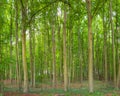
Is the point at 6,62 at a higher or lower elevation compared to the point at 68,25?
lower

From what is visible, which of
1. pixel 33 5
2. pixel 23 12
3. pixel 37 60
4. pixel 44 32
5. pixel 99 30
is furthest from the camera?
pixel 99 30

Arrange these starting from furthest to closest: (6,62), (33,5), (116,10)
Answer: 1. (116,10)
2. (33,5)
3. (6,62)

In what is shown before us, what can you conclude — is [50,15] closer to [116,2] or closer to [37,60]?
[116,2]

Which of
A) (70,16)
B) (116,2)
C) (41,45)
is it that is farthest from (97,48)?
(70,16)

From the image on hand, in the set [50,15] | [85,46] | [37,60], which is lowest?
[37,60]

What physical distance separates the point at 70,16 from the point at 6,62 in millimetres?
7361

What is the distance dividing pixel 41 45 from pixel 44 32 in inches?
271

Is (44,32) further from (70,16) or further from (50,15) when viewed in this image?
(70,16)

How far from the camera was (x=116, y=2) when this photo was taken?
20125mm

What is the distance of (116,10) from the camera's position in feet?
67.6

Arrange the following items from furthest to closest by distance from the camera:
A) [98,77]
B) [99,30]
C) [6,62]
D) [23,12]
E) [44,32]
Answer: [98,77]
[99,30]
[44,32]
[23,12]
[6,62]

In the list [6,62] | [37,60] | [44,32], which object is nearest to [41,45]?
[37,60]

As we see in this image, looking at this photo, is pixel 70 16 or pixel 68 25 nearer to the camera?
pixel 70 16

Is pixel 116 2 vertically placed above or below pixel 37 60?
above
